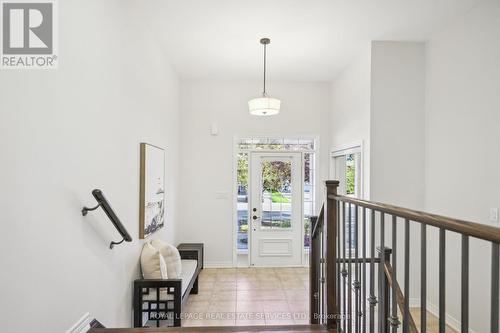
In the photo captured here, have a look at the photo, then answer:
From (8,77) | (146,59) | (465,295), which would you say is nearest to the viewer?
(465,295)

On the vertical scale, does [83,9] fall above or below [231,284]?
above

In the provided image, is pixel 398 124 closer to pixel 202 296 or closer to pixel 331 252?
pixel 331 252

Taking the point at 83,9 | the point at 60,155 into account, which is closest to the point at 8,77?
the point at 60,155

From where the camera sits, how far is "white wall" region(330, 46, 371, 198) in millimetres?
3633

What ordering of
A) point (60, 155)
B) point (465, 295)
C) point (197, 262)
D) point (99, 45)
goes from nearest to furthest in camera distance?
point (465, 295)
point (60, 155)
point (99, 45)
point (197, 262)

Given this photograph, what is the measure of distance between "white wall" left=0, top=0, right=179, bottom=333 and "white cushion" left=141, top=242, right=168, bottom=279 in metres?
0.08

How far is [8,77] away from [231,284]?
11.9 ft

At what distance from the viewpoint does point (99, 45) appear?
6.64ft

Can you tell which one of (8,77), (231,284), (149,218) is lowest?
(231,284)

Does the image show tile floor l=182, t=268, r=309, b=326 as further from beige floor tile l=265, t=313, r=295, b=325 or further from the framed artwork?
the framed artwork

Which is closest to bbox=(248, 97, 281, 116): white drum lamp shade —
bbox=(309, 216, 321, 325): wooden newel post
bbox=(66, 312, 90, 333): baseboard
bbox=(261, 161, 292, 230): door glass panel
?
bbox=(309, 216, 321, 325): wooden newel post

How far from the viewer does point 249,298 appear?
12.2ft

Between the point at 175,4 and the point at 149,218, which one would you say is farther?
Answer: the point at 149,218

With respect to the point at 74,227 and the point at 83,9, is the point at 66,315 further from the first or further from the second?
the point at 83,9
